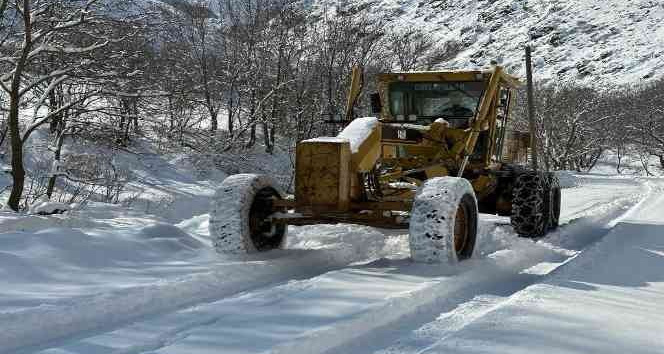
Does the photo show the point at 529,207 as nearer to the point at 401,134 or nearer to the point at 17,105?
the point at 401,134

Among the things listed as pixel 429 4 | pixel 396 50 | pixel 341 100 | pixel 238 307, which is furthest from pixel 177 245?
pixel 429 4

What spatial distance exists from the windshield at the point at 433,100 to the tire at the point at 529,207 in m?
1.13

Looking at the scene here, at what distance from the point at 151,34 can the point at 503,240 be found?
858 centimetres

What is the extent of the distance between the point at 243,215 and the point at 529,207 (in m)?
3.87

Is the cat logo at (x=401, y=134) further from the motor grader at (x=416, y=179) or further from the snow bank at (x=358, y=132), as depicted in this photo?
the snow bank at (x=358, y=132)

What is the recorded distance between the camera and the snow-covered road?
3709mm

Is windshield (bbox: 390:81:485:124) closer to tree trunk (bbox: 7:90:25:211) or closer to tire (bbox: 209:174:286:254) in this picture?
tire (bbox: 209:174:286:254)

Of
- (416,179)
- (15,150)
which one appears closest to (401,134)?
(416,179)

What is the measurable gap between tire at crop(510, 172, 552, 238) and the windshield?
1.13 meters

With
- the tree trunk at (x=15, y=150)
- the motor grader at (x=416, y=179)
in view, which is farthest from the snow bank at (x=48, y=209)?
the motor grader at (x=416, y=179)

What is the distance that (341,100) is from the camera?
34.5 metres

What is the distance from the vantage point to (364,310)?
14.0ft

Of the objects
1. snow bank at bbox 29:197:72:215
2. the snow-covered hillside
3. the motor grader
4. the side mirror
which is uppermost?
the snow-covered hillside

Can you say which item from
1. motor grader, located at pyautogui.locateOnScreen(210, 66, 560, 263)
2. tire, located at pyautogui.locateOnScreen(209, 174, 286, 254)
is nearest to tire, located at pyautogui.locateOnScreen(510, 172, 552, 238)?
motor grader, located at pyautogui.locateOnScreen(210, 66, 560, 263)
